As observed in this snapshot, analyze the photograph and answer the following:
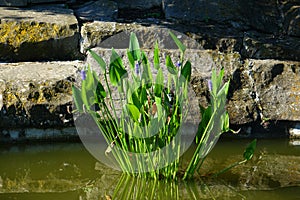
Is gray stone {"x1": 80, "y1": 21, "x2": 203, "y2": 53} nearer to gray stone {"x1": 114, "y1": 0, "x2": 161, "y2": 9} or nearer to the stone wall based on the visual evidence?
the stone wall

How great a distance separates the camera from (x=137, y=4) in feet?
22.1

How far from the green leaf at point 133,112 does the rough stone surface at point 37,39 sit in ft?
6.83

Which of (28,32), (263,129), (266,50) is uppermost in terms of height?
(28,32)

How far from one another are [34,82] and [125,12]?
1977 mm

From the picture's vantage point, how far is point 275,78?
17.2ft

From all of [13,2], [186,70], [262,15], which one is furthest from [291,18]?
[186,70]

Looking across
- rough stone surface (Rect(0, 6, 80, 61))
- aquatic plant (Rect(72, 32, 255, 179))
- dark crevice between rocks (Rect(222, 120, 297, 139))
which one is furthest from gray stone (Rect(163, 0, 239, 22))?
aquatic plant (Rect(72, 32, 255, 179))

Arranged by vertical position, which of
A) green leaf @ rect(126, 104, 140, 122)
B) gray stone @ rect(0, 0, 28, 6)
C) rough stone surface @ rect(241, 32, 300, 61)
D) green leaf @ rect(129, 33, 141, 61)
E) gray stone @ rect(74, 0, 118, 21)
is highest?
green leaf @ rect(129, 33, 141, 61)

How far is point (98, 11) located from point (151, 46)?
0.89 meters

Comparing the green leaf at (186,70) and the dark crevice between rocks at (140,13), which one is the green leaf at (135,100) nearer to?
the green leaf at (186,70)

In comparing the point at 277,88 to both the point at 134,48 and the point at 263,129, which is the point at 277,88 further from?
the point at 134,48

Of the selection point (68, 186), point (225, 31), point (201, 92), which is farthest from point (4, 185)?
point (225, 31)

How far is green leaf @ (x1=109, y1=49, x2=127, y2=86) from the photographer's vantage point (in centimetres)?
376

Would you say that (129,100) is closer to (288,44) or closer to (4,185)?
(4,185)
